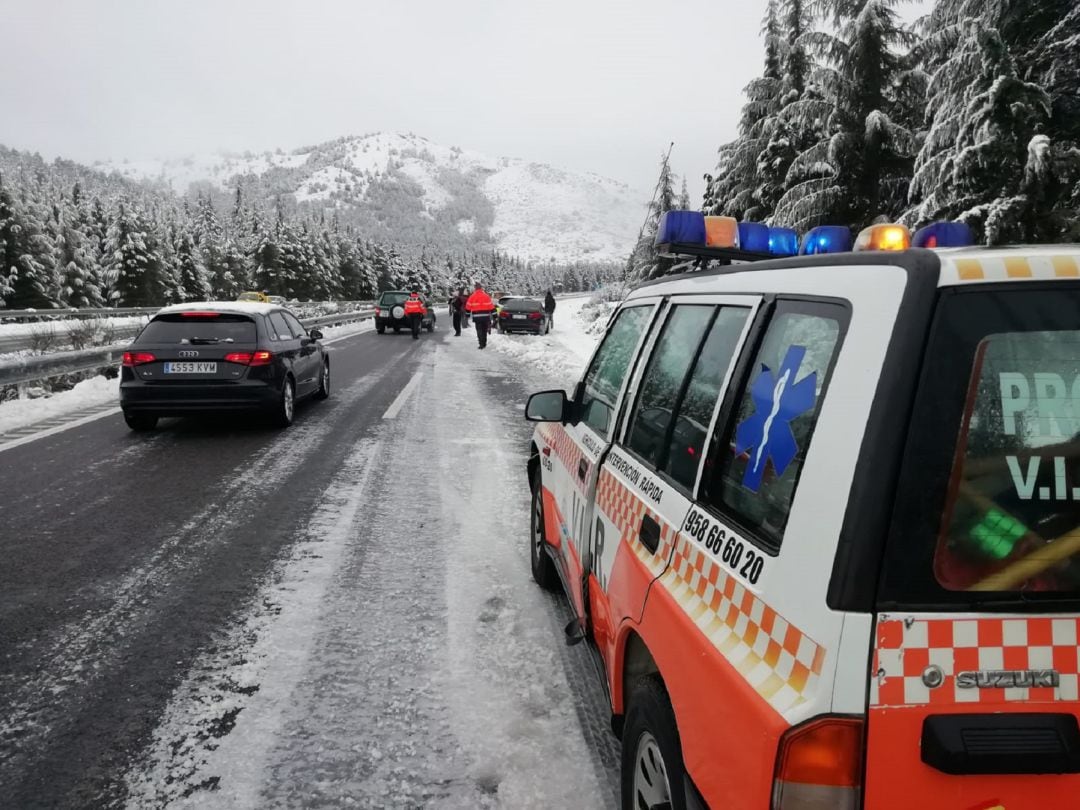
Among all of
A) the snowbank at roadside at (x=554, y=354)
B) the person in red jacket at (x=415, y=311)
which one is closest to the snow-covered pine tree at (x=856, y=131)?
the snowbank at roadside at (x=554, y=354)

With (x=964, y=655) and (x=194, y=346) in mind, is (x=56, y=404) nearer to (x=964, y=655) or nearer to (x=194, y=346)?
(x=194, y=346)

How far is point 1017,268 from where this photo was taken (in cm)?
138

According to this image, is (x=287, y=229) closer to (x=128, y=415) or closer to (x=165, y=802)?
(x=128, y=415)

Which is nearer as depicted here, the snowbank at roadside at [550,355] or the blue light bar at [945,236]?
the blue light bar at [945,236]

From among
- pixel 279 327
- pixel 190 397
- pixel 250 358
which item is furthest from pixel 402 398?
pixel 190 397

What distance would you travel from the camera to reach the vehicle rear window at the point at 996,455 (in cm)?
134

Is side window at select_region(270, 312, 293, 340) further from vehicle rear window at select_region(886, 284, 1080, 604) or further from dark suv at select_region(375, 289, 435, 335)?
dark suv at select_region(375, 289, 435, 335)

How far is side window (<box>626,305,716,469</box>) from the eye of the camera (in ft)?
7.93

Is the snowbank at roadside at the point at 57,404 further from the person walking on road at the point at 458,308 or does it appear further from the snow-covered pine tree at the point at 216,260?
the snow-covered pine tree at the point at 216,260

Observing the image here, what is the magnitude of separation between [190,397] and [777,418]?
8.18 metres

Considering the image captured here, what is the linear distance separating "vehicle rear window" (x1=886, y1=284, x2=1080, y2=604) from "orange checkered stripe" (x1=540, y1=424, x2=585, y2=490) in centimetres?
196

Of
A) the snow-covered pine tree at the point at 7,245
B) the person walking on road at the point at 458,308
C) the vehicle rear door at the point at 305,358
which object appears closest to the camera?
the vehicle rear door at the point at 305,358

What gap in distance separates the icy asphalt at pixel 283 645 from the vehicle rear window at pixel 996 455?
64.3 inches

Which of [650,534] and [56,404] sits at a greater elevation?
[650,534]
